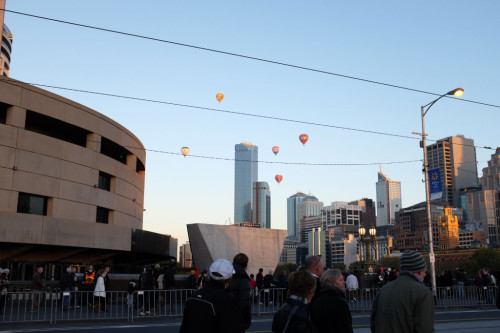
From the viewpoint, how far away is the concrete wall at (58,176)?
34125 mm

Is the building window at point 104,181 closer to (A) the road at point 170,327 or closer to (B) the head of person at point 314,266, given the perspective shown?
(A) the road at point 170,327

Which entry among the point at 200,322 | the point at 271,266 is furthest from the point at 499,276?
the point at 200,322

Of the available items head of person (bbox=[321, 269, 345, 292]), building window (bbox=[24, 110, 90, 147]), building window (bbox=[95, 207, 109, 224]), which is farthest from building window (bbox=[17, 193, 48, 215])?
head of person (bbox=[321, 269, 345, 292])

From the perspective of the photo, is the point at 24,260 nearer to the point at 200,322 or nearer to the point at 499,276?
the point at 499,276

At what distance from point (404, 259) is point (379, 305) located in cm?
56

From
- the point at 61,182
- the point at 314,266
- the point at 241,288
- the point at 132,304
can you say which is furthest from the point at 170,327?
the point at 61,182

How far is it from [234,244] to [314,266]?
29452 mm

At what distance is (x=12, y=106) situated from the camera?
114ft

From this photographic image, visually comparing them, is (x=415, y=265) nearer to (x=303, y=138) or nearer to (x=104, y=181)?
(x=104, y=181)

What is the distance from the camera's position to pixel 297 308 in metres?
5.29

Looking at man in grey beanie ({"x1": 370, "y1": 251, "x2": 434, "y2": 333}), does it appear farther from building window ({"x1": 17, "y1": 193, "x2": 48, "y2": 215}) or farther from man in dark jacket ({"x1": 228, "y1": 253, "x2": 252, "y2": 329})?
building window ({"x1": 17, "y1": 193, "x2": 48, "y2": 215})

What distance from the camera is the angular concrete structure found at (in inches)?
1403

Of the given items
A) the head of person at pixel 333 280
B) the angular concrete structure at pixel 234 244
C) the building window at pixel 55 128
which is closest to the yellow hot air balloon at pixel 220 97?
the building window at pixel 55 128

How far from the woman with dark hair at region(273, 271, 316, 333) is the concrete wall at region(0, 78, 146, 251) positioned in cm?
3202
